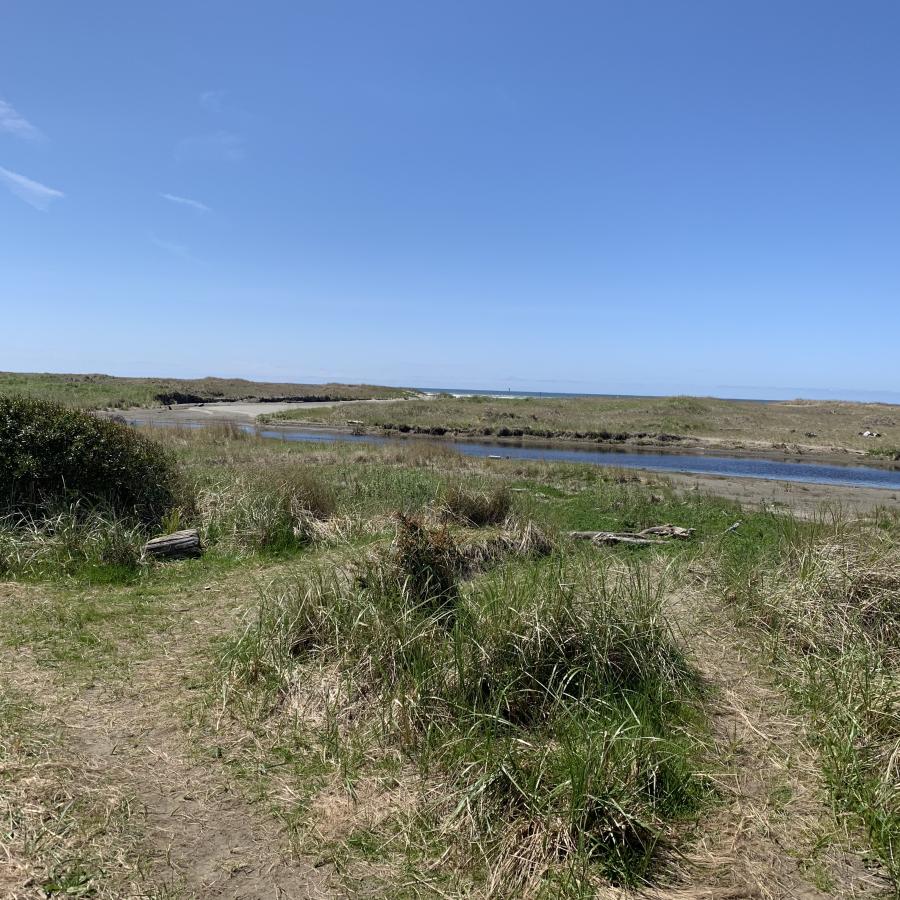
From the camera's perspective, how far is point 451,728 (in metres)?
4.32

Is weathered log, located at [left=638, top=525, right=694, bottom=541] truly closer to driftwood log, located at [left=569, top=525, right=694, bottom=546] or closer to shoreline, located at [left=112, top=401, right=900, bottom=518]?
driftwood log, located at [left=569, top=525, right=694, bottom=546]

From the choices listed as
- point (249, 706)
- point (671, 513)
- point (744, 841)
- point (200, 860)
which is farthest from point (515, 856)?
point (671, 513)

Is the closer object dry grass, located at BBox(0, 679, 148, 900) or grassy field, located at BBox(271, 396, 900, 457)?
dry grass, located at BBox(0, 679, 148, 900)

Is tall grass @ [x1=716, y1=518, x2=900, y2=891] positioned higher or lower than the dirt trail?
higher

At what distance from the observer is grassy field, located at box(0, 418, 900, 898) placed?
3252mm

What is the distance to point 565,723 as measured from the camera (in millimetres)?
4219

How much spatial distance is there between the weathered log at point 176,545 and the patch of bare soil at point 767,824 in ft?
22.6

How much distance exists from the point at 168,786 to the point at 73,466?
7.29m

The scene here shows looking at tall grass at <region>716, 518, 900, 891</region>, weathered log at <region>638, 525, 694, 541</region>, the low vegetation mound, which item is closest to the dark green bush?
the low vegetation mound

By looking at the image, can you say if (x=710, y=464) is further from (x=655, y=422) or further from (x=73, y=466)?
(x=73, y=466)

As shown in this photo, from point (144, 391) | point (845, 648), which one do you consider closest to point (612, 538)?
point (845, 648)

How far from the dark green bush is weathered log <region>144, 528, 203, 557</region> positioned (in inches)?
41.0

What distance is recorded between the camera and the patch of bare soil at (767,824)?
3180 mm

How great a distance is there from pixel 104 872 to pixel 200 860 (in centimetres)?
43
